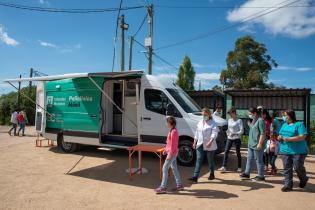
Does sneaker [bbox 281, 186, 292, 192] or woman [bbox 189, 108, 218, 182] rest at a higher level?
woman [bbox 189, 108, 218, 182]

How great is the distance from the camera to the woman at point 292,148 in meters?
6.07

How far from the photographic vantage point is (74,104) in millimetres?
10273

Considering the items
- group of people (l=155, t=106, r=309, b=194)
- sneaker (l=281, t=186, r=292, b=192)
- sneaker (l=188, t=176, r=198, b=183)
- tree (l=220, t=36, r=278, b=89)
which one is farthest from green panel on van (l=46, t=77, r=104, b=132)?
tree (l=220, t=36, r=278, b=89)

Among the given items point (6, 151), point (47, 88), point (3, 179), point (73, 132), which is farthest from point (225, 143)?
point (6, 151)

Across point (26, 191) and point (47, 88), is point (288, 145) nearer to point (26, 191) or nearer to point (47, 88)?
point (26, 191)

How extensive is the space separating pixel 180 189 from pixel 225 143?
122 inches

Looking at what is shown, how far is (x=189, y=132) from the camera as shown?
8.35 meters

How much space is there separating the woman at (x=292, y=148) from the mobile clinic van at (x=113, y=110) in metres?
2.40

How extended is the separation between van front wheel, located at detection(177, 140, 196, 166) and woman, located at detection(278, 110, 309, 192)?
8.85ft

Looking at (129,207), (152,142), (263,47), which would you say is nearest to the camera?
(129,207)

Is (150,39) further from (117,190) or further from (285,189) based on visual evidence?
(285,189)

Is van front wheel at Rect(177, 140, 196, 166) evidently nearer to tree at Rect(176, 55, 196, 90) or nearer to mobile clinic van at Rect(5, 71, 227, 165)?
mobile clinic van at Rect(5, 71, 227, 165)

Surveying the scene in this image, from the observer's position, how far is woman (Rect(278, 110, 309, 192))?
19.9 feet

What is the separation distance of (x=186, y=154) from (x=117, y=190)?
9.39ft
